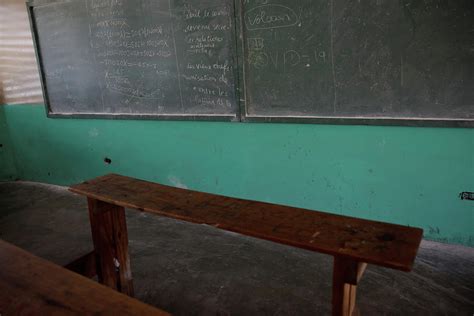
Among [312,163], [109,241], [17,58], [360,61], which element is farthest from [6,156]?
[360,61]

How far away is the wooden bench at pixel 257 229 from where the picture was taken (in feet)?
3.91

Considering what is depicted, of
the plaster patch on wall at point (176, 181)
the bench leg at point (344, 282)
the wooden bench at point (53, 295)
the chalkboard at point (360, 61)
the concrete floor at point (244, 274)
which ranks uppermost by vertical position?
the chalkboard at point (360, 61)

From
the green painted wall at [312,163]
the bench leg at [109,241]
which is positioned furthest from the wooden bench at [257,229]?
the green painted wall at [312,163]

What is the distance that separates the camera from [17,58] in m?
4.18

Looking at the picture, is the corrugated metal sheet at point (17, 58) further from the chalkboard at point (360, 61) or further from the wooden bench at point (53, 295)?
the wooden bench at point (53, 295)

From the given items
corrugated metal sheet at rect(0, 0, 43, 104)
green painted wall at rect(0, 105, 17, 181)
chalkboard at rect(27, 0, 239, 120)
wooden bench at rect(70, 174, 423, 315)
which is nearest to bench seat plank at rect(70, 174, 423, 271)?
wooden bench at rect(70, 174, 423, 315)

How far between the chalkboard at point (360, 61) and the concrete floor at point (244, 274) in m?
0.95

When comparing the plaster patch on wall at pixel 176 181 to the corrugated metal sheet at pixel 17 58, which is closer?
the plaster patch on wall at pixel 176 181

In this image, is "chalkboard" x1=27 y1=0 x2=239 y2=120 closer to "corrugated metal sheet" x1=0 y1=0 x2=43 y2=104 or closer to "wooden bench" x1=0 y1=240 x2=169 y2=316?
"corrugated metal sheet" x1=0 y1=0 x2=43 y2=104

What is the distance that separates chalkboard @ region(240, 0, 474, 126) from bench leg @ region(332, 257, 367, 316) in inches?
57.5

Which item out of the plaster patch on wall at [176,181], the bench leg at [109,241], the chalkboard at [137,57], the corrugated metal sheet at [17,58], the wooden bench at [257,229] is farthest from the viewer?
the corrugated metal sheet at [17,58]

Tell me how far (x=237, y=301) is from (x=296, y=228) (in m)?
0.87

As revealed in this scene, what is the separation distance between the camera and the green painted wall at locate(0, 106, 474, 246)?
2.39 meters

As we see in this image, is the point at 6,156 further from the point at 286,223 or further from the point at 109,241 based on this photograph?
the point at 286,223
